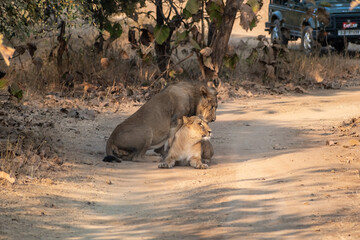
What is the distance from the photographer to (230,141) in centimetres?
1055

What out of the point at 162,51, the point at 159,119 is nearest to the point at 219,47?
the point at 162,51

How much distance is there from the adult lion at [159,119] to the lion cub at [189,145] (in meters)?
0.57

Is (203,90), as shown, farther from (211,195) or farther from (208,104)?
(211,195)

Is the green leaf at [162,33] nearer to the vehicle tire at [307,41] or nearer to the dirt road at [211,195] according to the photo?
the dirt road at [211,195]

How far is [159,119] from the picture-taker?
963cm

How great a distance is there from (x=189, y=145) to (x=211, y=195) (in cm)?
190

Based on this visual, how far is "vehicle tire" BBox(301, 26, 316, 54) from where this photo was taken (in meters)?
20.9

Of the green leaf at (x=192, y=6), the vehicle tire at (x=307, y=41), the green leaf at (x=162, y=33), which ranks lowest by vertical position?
the vehicle tire at (x=307, y=41)

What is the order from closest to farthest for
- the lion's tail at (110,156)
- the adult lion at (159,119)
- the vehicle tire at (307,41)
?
the lion's tail at (110,156) → the adult lion at (159,119) → the vehicle tire at (307,41)

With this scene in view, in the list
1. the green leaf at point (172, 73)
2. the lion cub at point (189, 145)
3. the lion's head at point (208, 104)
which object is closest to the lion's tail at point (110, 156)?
the lion cub at point (189, 145)

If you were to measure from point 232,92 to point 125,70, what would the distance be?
8.16 ft

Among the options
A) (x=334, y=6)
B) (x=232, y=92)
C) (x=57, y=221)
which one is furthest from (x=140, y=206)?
(x=334, y=6)

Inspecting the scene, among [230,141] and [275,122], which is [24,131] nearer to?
[230,141]

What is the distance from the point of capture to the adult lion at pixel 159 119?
941 centimetres
